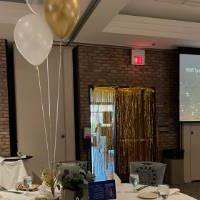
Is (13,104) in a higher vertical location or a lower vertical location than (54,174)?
higher

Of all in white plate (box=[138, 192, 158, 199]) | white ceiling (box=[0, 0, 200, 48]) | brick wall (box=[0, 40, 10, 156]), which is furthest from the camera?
brick wall (box=[0, 40, 10, 156])

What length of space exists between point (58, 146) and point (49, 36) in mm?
3301

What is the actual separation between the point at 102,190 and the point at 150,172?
1364mm

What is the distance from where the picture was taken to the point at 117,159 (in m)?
5.91

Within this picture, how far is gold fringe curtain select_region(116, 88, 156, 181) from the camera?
5.93 meters

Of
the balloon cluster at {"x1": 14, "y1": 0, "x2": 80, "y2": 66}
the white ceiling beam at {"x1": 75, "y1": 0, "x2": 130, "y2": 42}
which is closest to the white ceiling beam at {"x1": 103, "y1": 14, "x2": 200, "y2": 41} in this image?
the white ceiling beam at {"x1": 75, "y1": 0, "x2": 130, "y2": 42}

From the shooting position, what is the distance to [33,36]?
2611 mm

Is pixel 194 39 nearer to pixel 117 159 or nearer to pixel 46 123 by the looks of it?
pixel 117 159

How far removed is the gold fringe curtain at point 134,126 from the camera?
19.4 ft

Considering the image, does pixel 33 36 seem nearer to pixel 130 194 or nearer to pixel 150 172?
pixel 130 194

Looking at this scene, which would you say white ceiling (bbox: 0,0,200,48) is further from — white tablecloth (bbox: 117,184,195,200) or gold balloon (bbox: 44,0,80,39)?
white tablecloth (bbox: 117,184,195,200)

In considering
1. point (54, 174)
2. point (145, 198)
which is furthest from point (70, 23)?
point (145, 198)

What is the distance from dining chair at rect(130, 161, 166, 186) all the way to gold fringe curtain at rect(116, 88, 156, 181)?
214 cm

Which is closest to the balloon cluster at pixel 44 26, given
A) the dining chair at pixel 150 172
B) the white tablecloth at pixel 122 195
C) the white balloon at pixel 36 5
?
the white balloon at pixel 36 5
